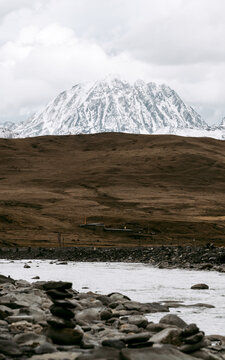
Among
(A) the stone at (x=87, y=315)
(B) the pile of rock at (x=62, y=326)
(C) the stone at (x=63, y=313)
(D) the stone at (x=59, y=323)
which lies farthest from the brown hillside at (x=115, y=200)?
(D) the stone at (x=59, y=323)

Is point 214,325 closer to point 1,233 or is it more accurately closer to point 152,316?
point 152,316

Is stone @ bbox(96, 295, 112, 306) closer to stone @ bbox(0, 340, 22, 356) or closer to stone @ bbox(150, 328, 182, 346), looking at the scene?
stone @ bbox(150, 328, 182, 346)

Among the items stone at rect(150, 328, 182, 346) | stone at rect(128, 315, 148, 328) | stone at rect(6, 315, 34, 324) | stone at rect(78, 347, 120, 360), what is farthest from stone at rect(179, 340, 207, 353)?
stone at rect(6, 315, 34, 324)

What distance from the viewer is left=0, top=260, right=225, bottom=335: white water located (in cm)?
2317

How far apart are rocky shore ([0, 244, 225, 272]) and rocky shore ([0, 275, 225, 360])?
30776mm

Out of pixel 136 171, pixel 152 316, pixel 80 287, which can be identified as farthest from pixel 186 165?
pixel 152 316

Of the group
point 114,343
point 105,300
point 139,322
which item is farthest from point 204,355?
point 105,300

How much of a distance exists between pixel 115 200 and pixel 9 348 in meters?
125

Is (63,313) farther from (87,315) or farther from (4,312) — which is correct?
(87,315)

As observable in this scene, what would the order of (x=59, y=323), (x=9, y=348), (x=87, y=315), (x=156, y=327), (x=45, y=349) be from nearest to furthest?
(x=9, y=348) < (x=45, y=349) < (x=59, y=323) < (x=156, y=327) < (x=87, y=315)

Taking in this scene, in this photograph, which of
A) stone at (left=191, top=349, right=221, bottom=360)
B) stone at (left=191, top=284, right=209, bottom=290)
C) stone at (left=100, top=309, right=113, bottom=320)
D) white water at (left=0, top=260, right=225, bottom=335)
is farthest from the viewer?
stone at (left=191, top=284, right=209, bottom=290)

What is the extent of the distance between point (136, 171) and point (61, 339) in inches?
6575

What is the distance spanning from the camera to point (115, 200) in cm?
13888

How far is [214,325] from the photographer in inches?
828
